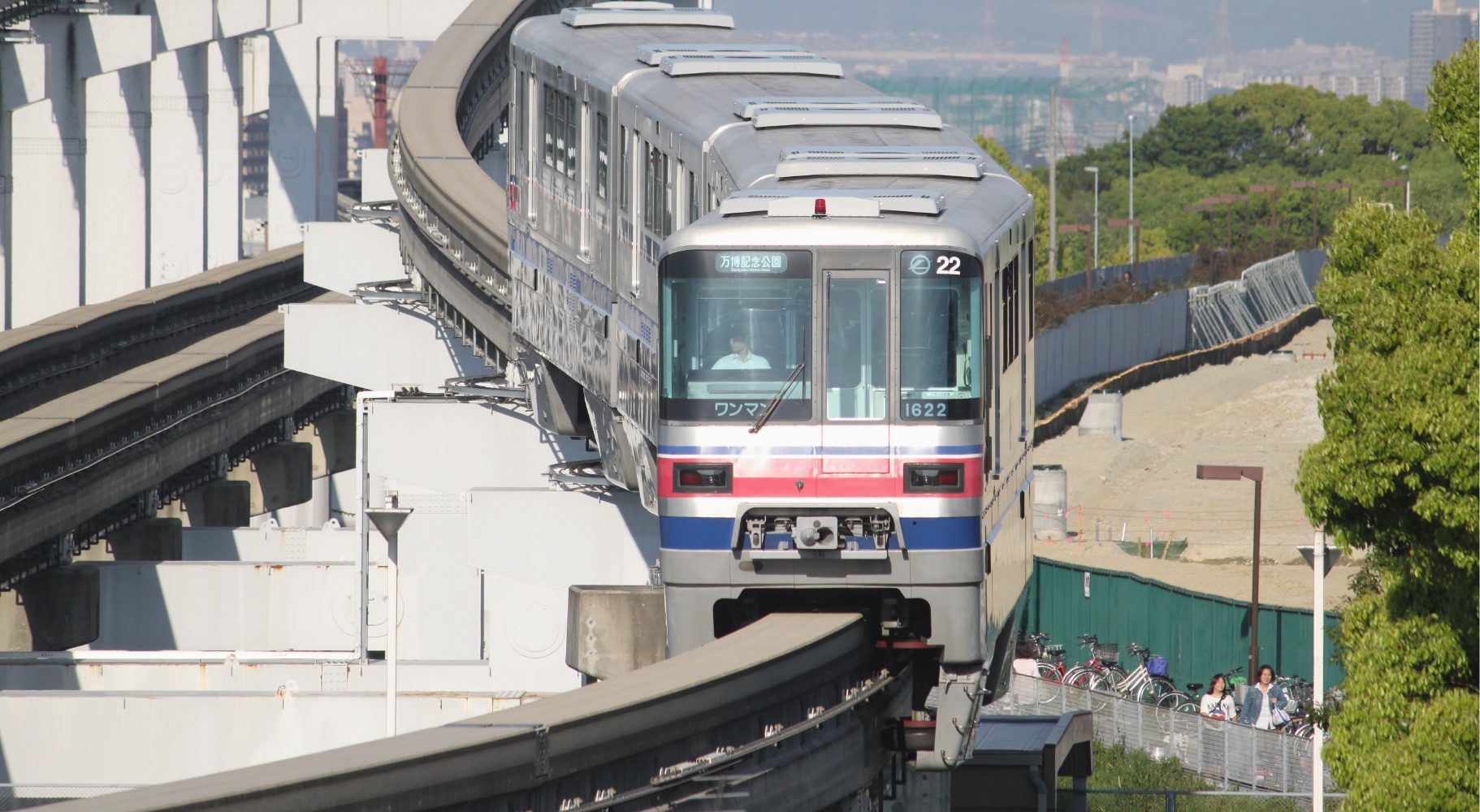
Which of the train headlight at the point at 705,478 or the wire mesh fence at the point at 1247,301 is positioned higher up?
the wire mesh fence at the point at 1247,301

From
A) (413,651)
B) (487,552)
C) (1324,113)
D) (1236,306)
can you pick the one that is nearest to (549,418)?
(487,552)

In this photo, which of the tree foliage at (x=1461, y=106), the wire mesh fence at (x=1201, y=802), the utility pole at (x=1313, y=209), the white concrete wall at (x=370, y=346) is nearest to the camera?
the tree foliage at (x=1461, y=106)

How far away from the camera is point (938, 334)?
1316 centimetres

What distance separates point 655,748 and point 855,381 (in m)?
3.34

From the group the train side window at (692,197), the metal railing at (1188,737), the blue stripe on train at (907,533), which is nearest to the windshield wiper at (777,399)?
the blue stripe on train at (907,533)

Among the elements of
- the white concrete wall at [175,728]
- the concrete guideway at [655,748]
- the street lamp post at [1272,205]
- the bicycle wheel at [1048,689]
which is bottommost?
the bicycle wheel at [1048,689]

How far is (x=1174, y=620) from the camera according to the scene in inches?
1167

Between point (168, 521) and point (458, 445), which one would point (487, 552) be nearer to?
point (458, 445)

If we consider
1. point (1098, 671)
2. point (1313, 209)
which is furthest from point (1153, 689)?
point (1313, 209)

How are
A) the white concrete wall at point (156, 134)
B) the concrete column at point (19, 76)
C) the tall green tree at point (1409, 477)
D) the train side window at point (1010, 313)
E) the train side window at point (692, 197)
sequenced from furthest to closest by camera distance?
the white concrete wall at point (156, 134) → the concrete column at point (19, 76) → the train side window at point (692, 197) → the train side window at point (1010, 313) → the tall green tree at point (1409, 477)

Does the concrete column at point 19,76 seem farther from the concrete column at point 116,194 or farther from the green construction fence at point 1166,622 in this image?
the green construction fence at point 1166,622

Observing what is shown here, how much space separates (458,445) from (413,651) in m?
4.23

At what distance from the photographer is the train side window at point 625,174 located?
17.8m

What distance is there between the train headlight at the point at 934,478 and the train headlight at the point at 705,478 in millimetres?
1176
